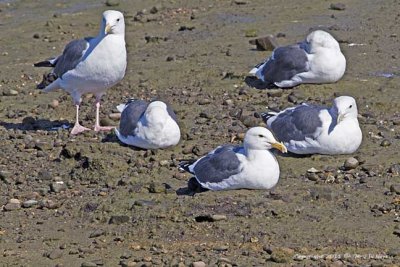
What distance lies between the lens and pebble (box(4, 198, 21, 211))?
372 inches

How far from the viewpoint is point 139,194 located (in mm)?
9555

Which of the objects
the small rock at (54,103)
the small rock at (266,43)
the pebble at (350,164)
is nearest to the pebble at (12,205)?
the pebble at (350,164)

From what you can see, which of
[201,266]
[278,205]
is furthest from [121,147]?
[201,266]

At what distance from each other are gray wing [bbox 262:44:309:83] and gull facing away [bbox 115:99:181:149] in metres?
1.89

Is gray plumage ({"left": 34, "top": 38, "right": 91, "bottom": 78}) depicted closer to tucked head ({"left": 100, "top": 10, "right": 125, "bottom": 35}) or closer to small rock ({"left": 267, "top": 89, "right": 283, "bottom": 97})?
tucked head ({"left": 100, "top": 10, "right": 125, "bottom": 35})

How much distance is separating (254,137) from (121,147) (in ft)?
6.24

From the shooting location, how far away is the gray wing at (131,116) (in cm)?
1076

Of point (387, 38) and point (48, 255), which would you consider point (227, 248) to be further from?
point (387, 38)

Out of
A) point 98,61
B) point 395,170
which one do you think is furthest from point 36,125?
point 395,170

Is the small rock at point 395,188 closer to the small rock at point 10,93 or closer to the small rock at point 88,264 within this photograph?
the small rock at point 88,264

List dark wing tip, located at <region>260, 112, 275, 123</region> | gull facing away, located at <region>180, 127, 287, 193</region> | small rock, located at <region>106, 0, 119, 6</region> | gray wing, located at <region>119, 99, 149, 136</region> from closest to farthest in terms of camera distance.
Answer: gull facing away, located at <region>180, 127, 287, 193</region> < gray wing, located at <region>119, 99, 149, 136</region> < dark wing tip, located at <region>260, 112, 275, 123</region> < small rock, located at <region>106, 0, 119, 6</region>

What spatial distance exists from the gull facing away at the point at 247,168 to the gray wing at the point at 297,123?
0.98 metres

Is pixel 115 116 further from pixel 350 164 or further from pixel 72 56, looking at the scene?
pixel 350 164

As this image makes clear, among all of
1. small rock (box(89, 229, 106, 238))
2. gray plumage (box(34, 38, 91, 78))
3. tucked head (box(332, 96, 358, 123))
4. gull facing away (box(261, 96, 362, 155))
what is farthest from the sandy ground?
gray plumage (box(34, 38, 91, 78))
